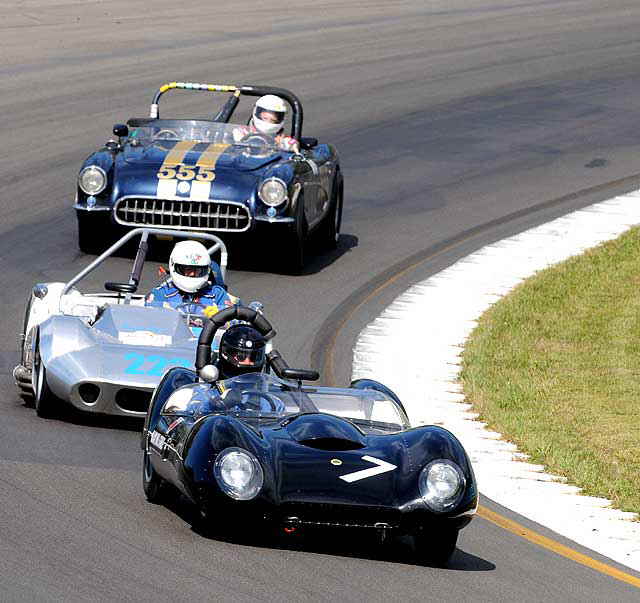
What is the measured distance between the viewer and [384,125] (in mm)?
23344

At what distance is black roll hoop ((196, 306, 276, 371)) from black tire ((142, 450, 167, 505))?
766 mm

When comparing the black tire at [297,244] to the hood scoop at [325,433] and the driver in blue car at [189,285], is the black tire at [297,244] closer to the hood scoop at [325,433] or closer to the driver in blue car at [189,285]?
the driver in blue car at [189,285]

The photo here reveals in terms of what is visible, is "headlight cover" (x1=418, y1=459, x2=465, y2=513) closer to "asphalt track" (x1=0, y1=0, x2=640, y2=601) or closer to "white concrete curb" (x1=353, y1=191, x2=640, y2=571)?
"asphalt track" (x1=0, y1=0, x2=640, y2=601)

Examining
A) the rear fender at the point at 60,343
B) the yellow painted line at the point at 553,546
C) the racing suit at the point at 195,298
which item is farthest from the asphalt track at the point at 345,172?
the racing suit at the point at 195,298

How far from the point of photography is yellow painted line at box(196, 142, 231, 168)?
15.6 metres

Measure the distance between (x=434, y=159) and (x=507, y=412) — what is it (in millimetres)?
10082

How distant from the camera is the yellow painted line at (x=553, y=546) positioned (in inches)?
318

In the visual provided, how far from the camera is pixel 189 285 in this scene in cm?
1196

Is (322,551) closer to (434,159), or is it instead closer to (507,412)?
(507,412)

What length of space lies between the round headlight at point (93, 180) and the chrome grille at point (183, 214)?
1.30 ft

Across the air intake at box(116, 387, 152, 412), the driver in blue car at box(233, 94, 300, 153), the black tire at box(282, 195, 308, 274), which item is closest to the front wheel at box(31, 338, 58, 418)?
the air intake at box(116, 387, 152, 412)

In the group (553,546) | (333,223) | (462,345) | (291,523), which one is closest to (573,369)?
(462,345)

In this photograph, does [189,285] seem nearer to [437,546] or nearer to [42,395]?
[42,395]

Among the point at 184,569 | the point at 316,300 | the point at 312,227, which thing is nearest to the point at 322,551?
the point at 184,569
